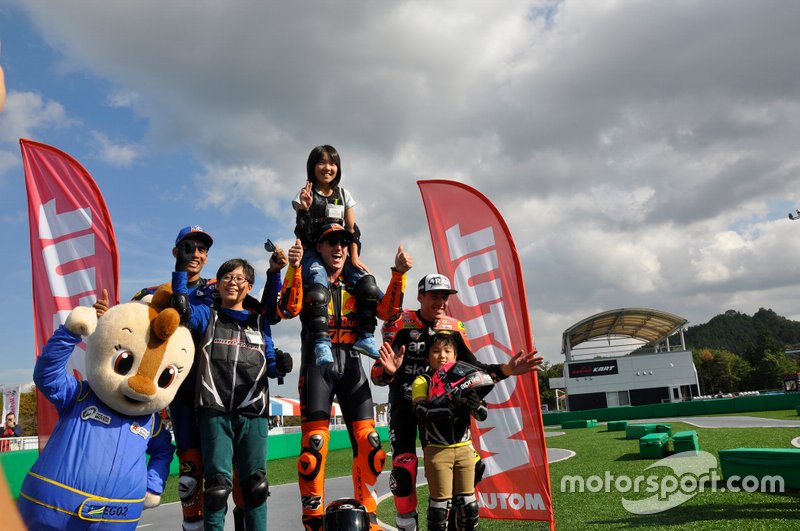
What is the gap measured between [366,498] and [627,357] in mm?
58350

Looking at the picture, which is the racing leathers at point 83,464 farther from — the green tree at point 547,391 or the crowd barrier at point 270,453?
the green tree at point 547,391

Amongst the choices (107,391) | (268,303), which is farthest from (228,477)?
(268,303)

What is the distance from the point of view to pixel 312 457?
4.12 m

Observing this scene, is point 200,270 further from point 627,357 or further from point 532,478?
point 627,357

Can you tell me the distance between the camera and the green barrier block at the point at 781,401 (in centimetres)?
3706

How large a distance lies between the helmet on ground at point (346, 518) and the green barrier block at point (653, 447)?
10998 millimetres

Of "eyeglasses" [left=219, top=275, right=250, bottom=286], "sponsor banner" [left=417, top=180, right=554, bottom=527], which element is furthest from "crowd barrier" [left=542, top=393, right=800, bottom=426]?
"eyeglasses" [left=219, top=275, right=250, bottom=286]

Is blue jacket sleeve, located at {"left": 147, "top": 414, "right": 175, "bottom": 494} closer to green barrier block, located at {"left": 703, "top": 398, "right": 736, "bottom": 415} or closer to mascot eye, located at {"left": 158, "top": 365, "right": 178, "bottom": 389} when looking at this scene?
mascot eye, located at {"left": 158, "top": 365, "right": 178, "bottom": 389}

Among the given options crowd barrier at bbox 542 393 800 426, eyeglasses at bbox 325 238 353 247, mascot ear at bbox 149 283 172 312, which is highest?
eyeglasses at bbox 325 238 353 247

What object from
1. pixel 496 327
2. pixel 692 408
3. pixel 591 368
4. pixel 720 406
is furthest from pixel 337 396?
pixel 591 368

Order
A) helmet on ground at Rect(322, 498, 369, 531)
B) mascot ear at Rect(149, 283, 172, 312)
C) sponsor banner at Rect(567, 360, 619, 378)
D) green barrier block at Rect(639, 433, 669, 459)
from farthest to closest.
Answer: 1. sponsor banner at Rect(567, 360, 619, 378)
2. green barrier block at Rect(639, 433, 669, 459)
3. mascot ear at Rect(149, 283, 172, 312)
4. helmet on ground at Rect(322, 498, 369, 531)

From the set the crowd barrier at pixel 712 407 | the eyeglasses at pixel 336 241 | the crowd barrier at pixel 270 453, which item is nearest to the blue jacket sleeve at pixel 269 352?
the eyeglasses at pixel 336 241

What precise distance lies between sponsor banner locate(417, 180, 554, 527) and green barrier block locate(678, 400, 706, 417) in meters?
38.9

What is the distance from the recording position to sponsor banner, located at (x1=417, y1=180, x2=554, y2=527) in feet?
19.3
